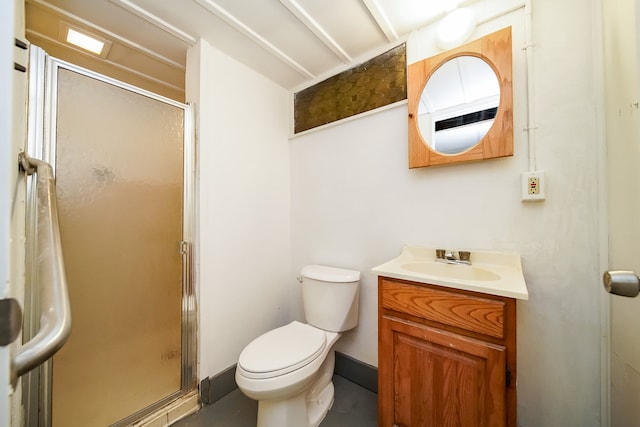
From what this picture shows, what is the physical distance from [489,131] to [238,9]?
1390mm

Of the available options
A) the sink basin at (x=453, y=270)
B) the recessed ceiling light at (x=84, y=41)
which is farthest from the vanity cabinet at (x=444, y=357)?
the recessed ceiling light at (x=84, y=41)

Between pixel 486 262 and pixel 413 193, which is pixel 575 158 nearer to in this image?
pixel 486 262

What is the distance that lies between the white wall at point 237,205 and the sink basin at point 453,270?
1.02m

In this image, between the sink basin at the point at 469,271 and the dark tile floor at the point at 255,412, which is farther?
the dark tile floor at the point at 255,412

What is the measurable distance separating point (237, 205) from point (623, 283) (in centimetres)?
166

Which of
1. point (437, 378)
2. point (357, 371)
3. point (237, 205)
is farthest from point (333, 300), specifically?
point (237, 205)

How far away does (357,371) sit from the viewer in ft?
5.19

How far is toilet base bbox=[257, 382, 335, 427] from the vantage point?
1133 millimetres

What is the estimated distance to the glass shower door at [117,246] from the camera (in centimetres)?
109

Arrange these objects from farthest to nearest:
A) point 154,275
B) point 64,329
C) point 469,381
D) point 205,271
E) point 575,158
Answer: point 205,271
point 154,275
point 575,158
point 469,381
point 64,329

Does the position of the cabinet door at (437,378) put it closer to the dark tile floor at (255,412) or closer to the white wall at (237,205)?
the dark tile floor at (255,412)

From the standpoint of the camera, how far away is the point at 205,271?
1436 mm

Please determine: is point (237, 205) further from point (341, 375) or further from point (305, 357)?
point (341, 375)

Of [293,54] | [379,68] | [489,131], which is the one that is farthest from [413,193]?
[293,54]
